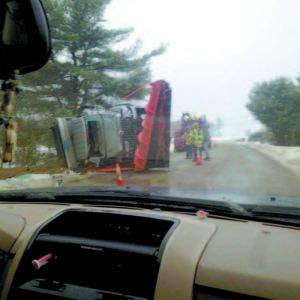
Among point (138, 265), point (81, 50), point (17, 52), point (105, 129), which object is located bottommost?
point (138, 265)

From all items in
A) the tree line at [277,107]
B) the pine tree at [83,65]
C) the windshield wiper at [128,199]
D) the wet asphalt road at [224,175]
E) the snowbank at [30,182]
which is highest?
the pine tree at [83,65]

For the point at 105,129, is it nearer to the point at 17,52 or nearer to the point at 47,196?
the point at 47,196

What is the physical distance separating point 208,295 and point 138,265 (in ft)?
1.72

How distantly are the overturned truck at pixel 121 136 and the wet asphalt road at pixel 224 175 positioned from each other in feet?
1.29

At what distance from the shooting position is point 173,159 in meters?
7.63

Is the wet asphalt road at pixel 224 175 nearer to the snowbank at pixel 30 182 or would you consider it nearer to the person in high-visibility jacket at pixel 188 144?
the person in high-visibility jacket at pixel 188 144

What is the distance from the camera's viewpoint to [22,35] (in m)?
1.51

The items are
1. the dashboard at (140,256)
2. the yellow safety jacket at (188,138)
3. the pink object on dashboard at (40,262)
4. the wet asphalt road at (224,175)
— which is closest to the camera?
the dashboard at (140,256)

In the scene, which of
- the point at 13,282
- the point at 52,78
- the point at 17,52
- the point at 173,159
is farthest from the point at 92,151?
the point at 17,52

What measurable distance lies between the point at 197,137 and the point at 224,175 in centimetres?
105

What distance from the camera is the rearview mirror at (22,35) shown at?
1.48m

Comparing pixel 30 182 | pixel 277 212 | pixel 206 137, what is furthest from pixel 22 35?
pixel 206 137

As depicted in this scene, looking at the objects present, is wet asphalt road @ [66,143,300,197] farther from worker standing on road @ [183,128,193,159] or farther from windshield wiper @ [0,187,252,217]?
windshield wiper @ [0,187,252,217]

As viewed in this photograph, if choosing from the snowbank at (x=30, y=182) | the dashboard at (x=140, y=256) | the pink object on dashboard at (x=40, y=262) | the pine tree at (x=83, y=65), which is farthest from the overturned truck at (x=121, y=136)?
the pink object on dashboard at (x=40, y=262)
